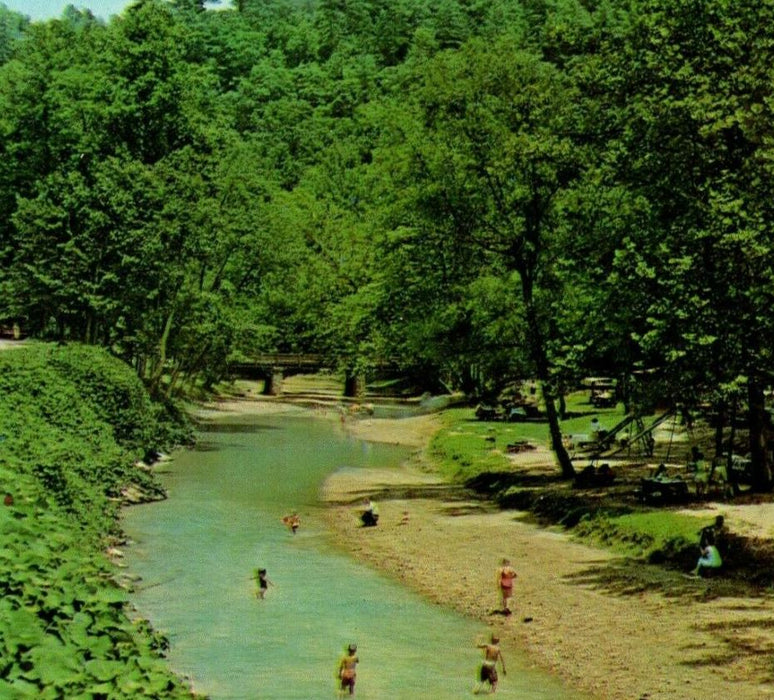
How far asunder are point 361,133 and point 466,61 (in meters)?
114

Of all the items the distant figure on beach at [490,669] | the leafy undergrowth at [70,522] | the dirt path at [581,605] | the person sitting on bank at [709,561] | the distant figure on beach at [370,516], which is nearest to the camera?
the leafy undergrowth at [70,522]

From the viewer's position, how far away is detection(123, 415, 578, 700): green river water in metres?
23.4

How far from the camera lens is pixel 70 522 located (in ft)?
102

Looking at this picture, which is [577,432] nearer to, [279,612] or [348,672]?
[279,612]

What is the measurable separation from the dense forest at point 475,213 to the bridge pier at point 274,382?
32.4ft

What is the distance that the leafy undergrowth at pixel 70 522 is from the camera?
13.6m

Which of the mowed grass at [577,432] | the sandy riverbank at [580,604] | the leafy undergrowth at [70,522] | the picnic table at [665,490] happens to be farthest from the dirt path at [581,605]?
the leafy undergrowth at [70,522]

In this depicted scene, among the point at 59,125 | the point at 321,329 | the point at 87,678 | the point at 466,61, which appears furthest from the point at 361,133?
the point at 87,678

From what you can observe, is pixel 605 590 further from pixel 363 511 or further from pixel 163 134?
pixel 163 134

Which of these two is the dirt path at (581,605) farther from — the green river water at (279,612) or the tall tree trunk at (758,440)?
the tall tree trunk at (758,440)

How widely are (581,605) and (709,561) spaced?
→ 14.1 feet

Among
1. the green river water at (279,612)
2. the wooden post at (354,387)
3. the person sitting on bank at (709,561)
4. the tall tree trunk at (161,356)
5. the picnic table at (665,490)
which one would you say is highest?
the tall tree trunk at (161,356)

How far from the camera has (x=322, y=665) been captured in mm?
24422

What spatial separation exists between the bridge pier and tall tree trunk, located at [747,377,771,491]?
2661 inches
